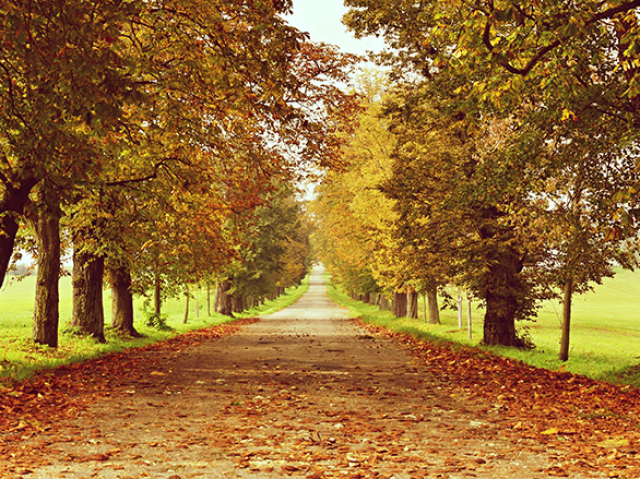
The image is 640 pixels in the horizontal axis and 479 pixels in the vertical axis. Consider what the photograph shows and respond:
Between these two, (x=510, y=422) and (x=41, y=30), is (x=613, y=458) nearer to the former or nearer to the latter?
(x=510, y=422)

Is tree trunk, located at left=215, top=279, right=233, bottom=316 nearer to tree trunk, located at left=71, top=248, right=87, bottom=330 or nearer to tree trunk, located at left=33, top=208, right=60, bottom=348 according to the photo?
tree trunk, located at left=71, top=248, right=87, bottom=330

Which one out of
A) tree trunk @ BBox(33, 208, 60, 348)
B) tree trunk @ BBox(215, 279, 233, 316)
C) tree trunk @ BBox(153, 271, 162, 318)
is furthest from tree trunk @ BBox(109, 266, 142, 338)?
tree trunk @ BBox(215, 279, 233, 316)

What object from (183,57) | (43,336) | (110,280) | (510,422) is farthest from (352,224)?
(510,422)

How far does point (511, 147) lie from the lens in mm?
10883

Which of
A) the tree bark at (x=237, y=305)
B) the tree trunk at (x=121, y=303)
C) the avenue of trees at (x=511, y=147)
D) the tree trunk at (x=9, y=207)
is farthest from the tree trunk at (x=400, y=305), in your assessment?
the tree trunk at (x=9, y=207)

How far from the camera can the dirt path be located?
4.94 metres

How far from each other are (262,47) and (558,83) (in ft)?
13.5

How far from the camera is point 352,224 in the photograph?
27344 mm

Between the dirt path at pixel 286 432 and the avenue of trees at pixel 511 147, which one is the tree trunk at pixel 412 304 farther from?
the dirt path at pixel 286 432

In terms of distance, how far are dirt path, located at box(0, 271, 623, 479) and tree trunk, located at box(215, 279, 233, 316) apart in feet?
79.5

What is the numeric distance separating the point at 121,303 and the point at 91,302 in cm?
324

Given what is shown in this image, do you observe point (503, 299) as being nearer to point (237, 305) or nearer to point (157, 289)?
point (157, 289)

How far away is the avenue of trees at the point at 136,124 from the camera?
7090mm

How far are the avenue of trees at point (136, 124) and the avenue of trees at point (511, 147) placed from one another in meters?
2.42
